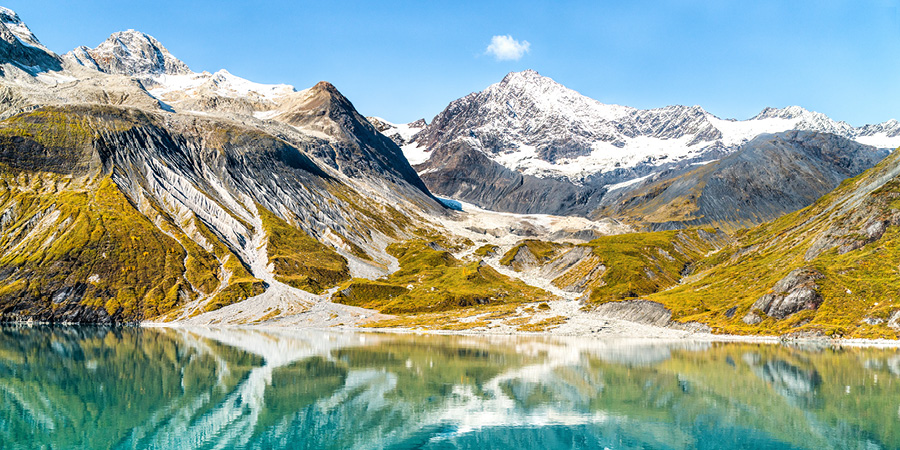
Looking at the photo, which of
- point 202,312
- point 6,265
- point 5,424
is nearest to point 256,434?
point 5,424

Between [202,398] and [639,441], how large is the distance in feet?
157

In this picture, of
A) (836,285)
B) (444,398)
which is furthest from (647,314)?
(444,398)

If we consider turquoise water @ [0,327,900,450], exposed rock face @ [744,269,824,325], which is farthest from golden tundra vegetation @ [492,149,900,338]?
turquoise water @ [0,327,900,450]

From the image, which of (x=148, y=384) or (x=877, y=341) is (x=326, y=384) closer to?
(x=148, y=384)

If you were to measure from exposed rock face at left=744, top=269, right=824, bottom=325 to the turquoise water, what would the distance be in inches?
1217

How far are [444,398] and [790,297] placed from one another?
11452cm

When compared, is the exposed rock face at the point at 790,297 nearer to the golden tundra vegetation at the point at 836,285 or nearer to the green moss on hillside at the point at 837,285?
the golden tundra vegetation at the point at 836,285

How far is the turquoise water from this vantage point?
171ft

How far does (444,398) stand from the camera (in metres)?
69.4

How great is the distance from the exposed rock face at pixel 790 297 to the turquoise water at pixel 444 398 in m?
30.9

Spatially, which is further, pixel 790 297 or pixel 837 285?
pixel 790 297

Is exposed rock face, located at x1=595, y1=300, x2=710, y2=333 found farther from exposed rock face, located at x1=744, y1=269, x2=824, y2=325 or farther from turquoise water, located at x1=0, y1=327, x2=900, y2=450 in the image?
turquoise water, located at x1=0, y1=327, x2=900, y2=450

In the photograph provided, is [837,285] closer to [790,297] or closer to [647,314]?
[790,297]

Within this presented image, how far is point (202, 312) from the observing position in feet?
653
